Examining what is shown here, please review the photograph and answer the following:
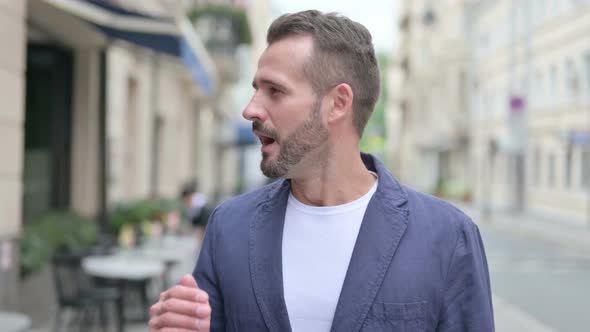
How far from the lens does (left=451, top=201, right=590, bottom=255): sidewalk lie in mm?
18875

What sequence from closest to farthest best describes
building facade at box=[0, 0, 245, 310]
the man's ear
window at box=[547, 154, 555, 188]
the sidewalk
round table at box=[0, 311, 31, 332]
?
1. the man's ear
2. round table at box=[0, 311, 31, 332]
3. building facade at box=[0, 0, 245, 310]
4. the sidewalk
5. window at box=[547, 154, 555, 188]

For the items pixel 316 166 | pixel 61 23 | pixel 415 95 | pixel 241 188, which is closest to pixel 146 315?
pixel 61 23

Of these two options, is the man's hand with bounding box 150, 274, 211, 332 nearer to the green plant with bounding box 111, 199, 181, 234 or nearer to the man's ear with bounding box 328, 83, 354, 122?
the man's ear with bounding box 328, 83, 354, 122

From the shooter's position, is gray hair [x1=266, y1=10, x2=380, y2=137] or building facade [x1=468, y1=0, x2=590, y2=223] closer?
gray hair [x1=266, y1=10, x2=380, y2=137]

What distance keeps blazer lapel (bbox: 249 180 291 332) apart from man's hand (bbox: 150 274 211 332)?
233 mm

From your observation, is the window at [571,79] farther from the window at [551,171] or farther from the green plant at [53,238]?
the green plant at [53,238]

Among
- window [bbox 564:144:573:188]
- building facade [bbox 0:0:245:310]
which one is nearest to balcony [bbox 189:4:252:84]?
building facade [bbox 0:0:245:310]

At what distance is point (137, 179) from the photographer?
52.9ft

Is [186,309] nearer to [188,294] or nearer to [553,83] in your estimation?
[188,294]

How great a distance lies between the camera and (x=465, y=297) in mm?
1861

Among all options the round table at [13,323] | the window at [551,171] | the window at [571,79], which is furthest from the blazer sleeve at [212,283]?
the window at [551,171]

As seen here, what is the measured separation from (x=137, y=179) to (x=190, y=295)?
14.8 m

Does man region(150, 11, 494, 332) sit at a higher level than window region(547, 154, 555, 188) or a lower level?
higher

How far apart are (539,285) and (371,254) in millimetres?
10827
